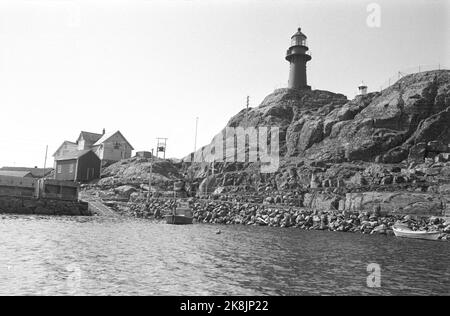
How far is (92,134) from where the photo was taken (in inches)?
3875

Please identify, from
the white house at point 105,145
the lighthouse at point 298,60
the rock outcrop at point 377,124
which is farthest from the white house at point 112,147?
the lighthouse at point 298,60

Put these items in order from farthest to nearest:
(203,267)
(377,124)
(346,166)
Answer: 1. (377,124)
2. (346,166)
3. (203,267)

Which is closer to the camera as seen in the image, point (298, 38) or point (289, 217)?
point (289, 217)

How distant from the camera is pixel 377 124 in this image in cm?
6912

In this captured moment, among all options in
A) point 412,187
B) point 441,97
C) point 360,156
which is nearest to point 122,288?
point 412,187

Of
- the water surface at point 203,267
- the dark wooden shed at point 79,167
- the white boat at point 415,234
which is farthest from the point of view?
the dark wooden shed at point 79,167

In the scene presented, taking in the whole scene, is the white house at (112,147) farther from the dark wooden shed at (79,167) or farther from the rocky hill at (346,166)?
the dark wooden shed at (79,167)

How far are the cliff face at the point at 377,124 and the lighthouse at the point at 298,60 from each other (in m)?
14.2

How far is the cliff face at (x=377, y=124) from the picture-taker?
210 feet

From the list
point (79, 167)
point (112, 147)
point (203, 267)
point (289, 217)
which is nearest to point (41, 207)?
point (79, 167)

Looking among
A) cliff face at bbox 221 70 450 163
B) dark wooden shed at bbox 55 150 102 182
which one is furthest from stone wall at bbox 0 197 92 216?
cliff face at bbox 221 70 450 163

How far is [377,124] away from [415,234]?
116ft

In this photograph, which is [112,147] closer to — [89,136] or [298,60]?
[89,136]
